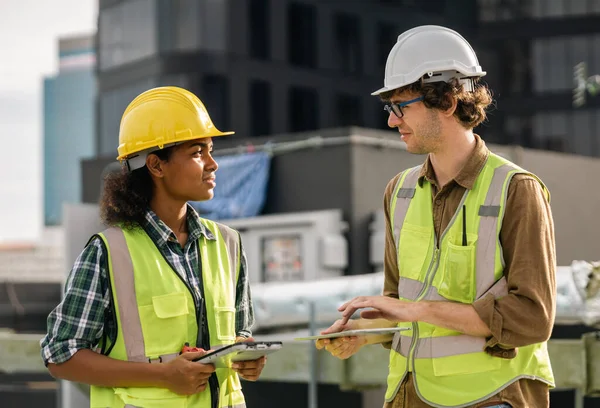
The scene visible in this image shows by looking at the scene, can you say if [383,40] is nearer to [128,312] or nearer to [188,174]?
[188,174]

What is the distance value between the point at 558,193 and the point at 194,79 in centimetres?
1765

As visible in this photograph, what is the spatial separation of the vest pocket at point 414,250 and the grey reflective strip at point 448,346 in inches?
8.4

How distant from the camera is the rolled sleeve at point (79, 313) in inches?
144

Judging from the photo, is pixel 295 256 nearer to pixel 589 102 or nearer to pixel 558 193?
pixel 558 193

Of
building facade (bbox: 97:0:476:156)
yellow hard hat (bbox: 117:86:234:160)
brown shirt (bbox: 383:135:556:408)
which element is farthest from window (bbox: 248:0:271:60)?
brown shirt (bbox: 383:135:556:408)

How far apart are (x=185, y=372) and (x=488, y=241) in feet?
3.39

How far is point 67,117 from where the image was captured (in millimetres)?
167250

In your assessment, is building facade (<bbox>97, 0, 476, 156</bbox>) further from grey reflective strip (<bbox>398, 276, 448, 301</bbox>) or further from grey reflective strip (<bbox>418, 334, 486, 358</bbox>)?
grey reflective strip (<bbox>418, 334, 486, 358</bbox>)

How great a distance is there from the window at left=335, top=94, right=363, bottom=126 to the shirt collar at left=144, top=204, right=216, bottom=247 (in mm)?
41244

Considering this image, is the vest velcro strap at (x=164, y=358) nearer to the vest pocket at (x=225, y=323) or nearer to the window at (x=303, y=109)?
the vest pocket at (x=225, y=323)

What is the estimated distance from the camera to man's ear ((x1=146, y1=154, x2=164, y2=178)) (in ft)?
13.0

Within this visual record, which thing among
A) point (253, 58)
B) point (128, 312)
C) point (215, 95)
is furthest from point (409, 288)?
point (253, 58)

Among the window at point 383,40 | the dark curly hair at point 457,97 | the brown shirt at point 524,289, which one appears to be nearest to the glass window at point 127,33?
the window at point 383,40

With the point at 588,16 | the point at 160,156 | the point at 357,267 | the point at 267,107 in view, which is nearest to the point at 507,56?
the point at 588,16
